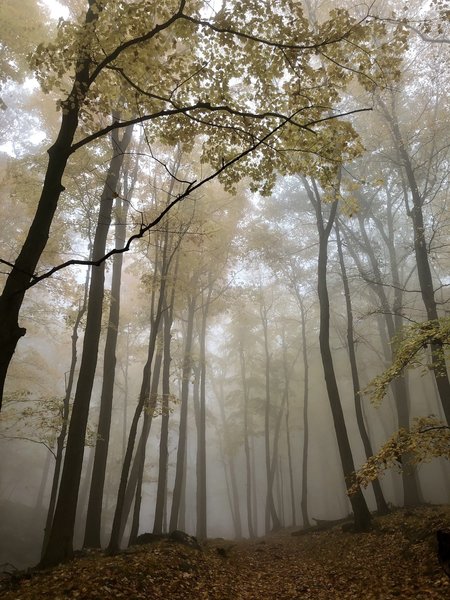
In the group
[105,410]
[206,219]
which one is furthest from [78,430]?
[206,219]

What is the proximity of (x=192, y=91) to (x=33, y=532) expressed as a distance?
25011 mm

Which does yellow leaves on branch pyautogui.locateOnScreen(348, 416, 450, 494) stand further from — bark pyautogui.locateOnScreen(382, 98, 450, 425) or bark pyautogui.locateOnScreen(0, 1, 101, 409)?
bark pyautogui.locateOnScreen(0, 1, 101, 409)

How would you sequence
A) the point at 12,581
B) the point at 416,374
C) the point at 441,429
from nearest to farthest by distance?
the point at 12,581, the point at 441,429, the point at 416,374

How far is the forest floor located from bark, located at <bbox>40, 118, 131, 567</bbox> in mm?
482

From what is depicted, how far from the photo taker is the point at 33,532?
21594mm

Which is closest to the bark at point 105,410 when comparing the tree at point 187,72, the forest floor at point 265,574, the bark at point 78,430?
the bark at point 78,430

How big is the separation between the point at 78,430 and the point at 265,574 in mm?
4846

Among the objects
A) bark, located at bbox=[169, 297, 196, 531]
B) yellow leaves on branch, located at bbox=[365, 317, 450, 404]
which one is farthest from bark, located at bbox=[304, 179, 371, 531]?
bark, located at bbox=[169, 297, 196, 531]

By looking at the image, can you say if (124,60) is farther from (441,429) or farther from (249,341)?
(249,341)

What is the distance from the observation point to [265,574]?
7.73 meters

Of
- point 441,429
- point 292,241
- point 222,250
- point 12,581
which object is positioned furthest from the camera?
point 292,241

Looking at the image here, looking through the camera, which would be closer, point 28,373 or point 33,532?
point 28,373

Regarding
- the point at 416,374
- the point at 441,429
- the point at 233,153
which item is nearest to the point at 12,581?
the point at 441,429

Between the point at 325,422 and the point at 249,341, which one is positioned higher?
the point at 249,341
